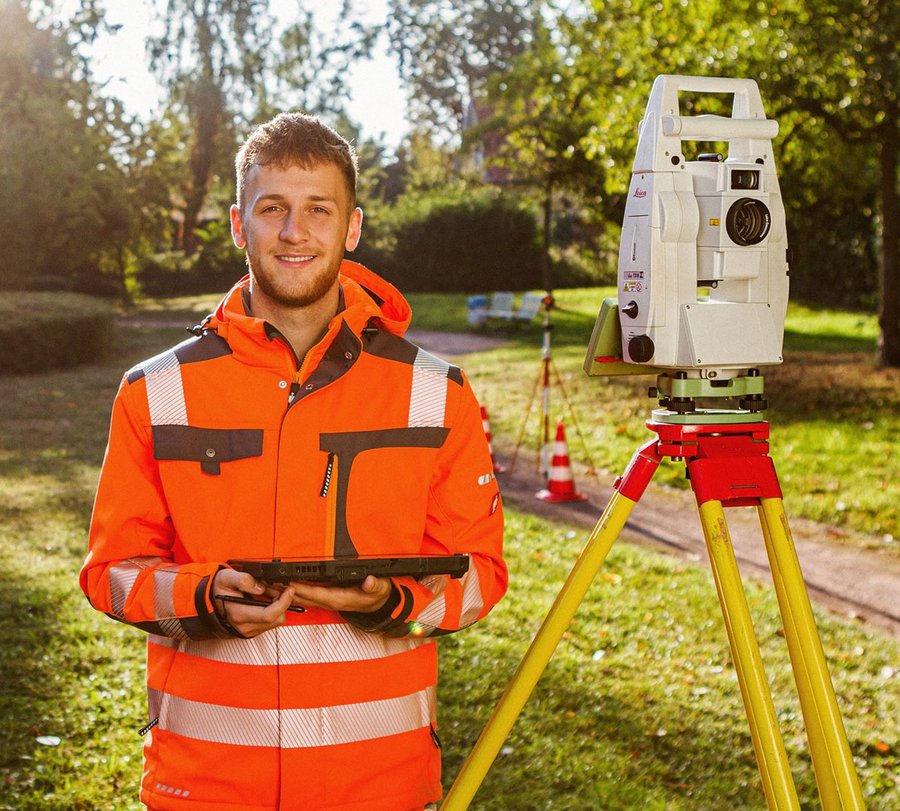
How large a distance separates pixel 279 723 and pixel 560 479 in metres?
6.94

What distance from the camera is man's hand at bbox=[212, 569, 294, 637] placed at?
1895mm

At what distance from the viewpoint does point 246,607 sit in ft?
6.30

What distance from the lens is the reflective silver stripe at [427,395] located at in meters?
2.24

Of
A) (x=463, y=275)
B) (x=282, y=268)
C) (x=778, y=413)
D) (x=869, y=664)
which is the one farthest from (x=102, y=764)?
(x=463, y=275)

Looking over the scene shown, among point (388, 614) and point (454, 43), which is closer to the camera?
point (388, 614)

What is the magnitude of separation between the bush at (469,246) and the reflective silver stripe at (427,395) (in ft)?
103

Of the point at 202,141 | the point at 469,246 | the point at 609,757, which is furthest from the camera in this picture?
the point at 202,141

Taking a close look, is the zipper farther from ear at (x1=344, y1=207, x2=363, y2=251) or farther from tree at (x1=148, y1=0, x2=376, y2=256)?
tree at (x1=148, y1=0, x2=376, y2=256)

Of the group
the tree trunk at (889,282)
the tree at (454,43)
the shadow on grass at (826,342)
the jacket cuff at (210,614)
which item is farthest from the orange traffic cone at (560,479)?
the tree at (454,43)

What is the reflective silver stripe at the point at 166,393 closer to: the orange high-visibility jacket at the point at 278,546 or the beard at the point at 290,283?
the orange high-visibility jacket at the point at 278,546

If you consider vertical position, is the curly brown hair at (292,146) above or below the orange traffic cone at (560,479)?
above

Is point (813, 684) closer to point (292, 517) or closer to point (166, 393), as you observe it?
point (292, 517)

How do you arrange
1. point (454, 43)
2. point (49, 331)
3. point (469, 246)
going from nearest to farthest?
point (49, 331) < point (469, 246) < point (454, 43)

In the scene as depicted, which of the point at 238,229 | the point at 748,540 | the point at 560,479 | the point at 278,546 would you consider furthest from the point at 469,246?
the point at 278,546
